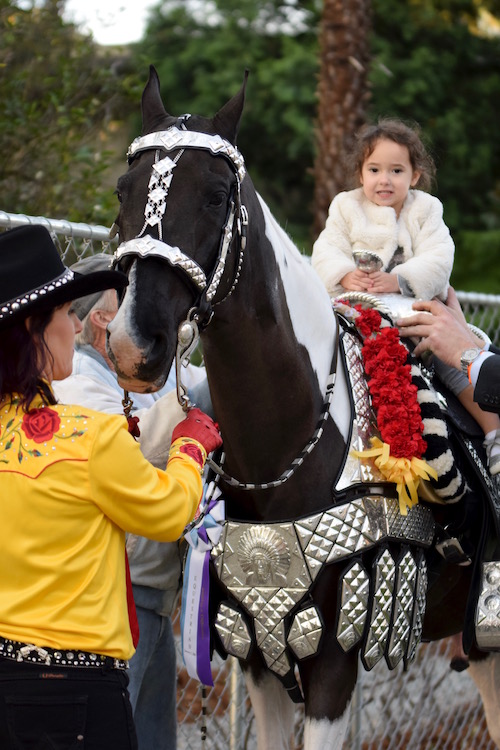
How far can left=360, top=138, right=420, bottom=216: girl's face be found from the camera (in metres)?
3.69

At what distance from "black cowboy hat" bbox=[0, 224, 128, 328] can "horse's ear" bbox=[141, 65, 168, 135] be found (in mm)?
668

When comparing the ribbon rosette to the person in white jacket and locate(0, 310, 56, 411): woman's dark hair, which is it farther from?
locate(0, 310, 56, 411): woman's dark hair

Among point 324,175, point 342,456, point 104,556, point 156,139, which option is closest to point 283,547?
point 342,456

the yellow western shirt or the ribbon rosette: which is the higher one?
the yellow western shirt

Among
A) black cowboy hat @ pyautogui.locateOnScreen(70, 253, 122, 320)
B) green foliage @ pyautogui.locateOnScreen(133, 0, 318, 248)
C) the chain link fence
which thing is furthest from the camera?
green foliage @ pyautogui.locateOnScreen(133, 0, 318, 248)

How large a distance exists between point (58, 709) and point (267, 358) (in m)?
1.17

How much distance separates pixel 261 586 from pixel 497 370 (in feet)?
3.27

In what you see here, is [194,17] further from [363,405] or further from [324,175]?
[363,405]

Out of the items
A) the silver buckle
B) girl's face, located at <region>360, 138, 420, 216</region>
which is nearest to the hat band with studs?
the silver buckle

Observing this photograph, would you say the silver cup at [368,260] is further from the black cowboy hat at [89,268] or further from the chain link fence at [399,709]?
the chain link fence at [399,709]

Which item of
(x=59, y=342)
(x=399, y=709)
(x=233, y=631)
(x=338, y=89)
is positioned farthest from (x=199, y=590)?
(x=338, y=89)

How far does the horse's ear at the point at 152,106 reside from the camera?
285 cm

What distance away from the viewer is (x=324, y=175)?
25.9 ft

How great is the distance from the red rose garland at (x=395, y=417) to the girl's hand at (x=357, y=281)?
0.97 feet
